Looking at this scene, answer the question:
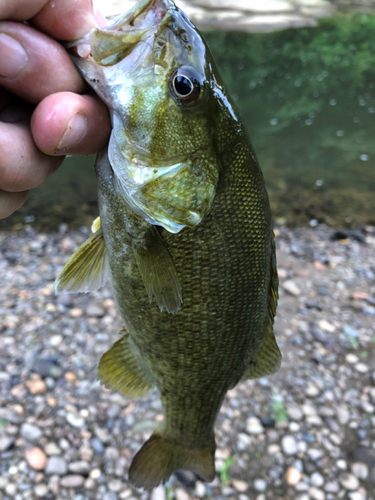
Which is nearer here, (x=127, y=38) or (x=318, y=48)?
(x=127, y=38)

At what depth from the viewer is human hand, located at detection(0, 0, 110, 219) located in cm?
118

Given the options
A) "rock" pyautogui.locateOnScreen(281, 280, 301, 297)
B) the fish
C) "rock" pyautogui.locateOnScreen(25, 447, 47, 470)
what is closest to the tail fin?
the fish

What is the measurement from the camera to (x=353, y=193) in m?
6.48

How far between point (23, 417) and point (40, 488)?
1.73 feet

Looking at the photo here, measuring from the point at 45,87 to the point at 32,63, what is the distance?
2.9 inches

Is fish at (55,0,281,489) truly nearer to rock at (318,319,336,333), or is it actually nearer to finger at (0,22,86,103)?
finger at (0,22,86,103)

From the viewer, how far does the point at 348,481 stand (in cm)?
267

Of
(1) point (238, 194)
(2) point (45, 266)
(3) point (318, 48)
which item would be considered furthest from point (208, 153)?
(3) point (318, 48)

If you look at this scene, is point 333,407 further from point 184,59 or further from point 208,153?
point 184,59

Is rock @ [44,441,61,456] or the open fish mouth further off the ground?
the open fish mouth

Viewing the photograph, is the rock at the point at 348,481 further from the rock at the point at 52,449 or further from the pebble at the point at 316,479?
the rock at the point at 52,449

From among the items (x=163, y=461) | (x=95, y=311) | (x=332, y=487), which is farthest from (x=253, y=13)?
(x=163, y=461)

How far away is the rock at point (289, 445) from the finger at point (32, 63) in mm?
2639

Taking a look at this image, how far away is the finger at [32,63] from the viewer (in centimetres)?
117
